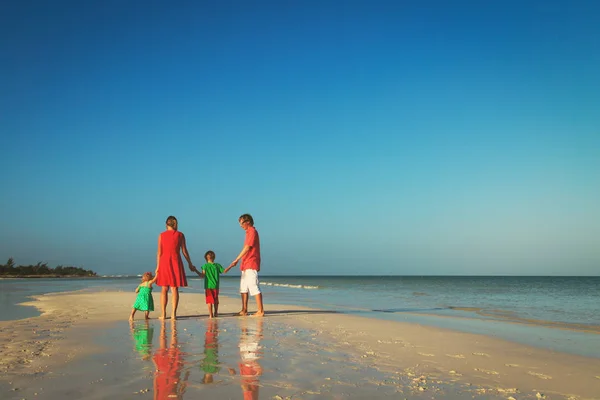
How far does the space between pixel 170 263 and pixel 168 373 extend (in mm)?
5036

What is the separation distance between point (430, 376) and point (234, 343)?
2.73 metres

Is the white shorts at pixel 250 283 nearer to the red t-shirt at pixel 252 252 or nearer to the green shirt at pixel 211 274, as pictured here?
the red t-shirt at pixel 252 252

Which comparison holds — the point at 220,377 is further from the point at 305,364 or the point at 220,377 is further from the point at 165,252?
the point at 165,252

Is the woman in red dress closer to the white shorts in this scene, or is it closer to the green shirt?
the green shirt

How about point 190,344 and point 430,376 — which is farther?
point 190,344

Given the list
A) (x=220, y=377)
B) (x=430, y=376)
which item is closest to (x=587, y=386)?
(x=430, y=376)

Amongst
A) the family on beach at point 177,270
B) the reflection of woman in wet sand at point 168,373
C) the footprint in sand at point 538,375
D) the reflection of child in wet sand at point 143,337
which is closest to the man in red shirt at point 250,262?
the family on beach at point 177,270

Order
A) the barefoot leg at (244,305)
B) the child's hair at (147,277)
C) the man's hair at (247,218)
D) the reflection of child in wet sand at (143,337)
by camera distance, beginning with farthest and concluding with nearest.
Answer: the man's hair at (247,218)
the barefoot leg at (244,305)
the child's hair at (147,277)
the reflection of child in wet sand at (143,337)

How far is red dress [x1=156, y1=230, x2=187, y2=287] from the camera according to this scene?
30.4 ft

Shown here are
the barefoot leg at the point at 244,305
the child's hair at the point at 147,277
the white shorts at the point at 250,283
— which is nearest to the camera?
the child's hair at the point at 147,277

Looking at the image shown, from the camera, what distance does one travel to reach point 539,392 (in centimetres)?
427

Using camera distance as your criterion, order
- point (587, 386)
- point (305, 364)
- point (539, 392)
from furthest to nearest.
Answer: point (305, 364), point (587, 386), point (539, 392)

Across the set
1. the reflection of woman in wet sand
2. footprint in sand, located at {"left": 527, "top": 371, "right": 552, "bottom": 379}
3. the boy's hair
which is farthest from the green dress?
footprint in sand, located at {"left": 527, "top": 371, "right": 552, "bottom": 379}

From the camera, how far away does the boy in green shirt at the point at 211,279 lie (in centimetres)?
1028
